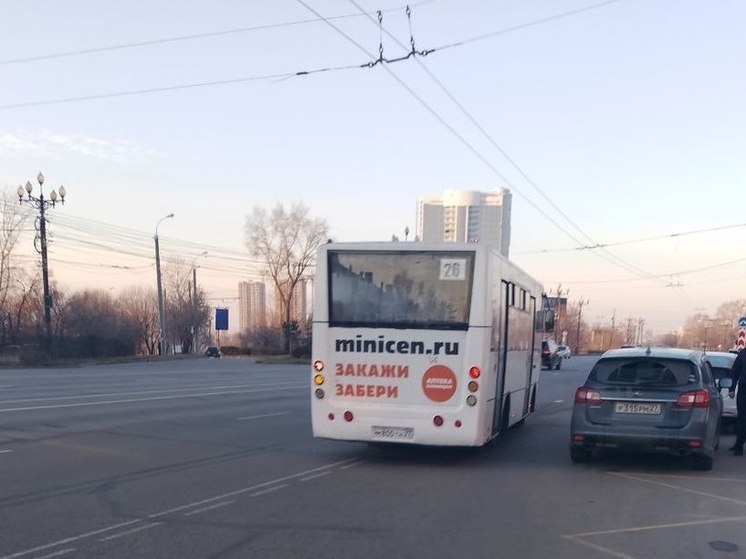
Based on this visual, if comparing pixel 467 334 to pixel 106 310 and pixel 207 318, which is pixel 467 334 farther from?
pixel 207 318

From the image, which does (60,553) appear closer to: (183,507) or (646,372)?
(183,507)

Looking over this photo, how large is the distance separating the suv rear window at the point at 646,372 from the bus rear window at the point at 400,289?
7.29 ft

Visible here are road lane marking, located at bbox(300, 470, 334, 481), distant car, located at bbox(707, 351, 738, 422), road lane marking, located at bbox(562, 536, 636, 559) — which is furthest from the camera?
distant car, located at bbox(707, 351, 738, 422)

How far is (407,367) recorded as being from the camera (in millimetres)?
10516

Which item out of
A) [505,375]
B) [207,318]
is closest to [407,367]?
[505,375]

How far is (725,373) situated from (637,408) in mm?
7536

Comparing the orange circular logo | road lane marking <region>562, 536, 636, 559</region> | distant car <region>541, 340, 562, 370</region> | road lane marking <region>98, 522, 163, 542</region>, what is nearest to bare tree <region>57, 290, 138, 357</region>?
distant car <region>541, 340, 562, 370</region>

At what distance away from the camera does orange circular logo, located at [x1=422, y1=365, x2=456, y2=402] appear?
10367 millimetres

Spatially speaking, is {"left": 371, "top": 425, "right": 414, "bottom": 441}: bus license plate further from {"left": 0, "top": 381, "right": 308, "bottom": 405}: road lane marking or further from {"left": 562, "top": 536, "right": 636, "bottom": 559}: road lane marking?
{"left": 0, "top": 381, "right": 308, "bottom": 405}: road lane marking

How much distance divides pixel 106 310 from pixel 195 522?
62763 millimetres

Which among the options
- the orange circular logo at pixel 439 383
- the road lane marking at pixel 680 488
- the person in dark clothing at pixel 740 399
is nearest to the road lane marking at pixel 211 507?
the orange circular logo at pixel 439 383

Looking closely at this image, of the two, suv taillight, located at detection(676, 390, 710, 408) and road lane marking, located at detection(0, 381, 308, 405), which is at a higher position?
suv taillight, located at detection(676, 390, 710, 408)

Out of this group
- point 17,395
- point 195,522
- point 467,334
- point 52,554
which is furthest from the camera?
point 17,395

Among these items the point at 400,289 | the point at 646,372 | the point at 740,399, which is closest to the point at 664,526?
the point at 646,372
